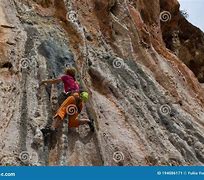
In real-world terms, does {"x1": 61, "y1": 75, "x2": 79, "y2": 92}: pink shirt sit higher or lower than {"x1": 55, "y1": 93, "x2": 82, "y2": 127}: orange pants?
higher

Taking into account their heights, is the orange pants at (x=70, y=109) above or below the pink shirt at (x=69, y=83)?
below

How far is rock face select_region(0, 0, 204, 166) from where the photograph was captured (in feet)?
42.8

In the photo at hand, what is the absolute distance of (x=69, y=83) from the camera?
535 inches

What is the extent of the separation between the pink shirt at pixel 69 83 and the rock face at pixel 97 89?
0.54 meters

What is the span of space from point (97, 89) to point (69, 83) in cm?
283

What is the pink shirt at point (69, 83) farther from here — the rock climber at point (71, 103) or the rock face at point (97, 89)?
the rock face at point (97, 89)

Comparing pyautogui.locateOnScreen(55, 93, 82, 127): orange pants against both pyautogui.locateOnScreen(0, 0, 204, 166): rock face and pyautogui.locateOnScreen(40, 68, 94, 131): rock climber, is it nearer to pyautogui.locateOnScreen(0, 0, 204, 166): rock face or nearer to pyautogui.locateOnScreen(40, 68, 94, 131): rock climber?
pyautogui.locateOnScreen(40, 68, 94, 131): rock climber

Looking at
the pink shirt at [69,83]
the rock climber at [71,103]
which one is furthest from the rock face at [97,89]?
the pink shirt at [69,83]

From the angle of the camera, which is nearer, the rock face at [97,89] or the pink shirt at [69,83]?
the rock face at [97,89]

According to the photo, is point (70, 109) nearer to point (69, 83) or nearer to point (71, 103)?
point (71, 103)

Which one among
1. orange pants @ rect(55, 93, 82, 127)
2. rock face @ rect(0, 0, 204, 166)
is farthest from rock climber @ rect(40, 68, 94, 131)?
rock face @ rect(0, 0, 204, 166)

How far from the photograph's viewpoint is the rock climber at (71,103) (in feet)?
42.8

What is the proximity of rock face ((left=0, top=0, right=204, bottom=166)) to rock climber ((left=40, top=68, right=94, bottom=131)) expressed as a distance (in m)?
0.24

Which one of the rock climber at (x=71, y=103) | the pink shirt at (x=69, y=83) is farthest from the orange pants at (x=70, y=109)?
the pink shirt at (x=69, y=83)
